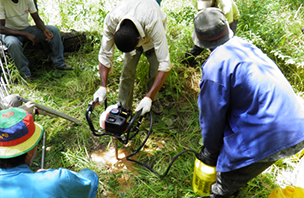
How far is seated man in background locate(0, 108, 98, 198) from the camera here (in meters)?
1.28

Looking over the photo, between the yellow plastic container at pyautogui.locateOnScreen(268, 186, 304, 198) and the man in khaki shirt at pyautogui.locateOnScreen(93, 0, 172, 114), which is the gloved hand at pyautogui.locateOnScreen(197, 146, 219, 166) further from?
the man in khaki shirt at pyautogui.locateOnScreen(93, 0, 172, 114)

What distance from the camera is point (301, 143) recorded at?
1.45 metres

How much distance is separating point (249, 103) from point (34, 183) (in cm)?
152

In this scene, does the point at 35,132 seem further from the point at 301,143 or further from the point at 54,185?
the point at 301,143

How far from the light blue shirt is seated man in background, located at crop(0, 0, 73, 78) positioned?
2743 millimetres

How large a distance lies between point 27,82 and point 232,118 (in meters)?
3.47

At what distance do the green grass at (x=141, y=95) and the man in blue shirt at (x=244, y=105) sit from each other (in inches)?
35.0

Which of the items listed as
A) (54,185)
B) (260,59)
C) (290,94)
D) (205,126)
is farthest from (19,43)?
(290,94)

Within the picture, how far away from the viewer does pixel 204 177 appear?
1908 mm

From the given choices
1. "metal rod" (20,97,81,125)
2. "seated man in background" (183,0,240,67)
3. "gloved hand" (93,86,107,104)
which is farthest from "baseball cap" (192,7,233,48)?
"metal rod" (20,97,81,125)

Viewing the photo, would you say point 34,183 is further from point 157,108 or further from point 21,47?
point 21,47

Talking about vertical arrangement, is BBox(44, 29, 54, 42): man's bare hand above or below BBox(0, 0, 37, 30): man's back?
below

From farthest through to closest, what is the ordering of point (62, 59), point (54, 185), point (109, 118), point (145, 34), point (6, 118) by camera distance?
point (62, 59) < point (145, 34) < point (109, 118) < point (6, 118) < point (54, 185)

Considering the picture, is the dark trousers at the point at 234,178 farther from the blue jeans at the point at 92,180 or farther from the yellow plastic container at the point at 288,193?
the blue jeans at the point at 92,180
